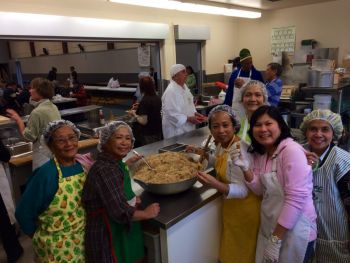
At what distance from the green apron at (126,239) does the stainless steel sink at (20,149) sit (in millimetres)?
1895

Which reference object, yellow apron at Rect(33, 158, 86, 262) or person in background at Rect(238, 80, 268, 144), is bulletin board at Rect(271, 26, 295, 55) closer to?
person in background at Rect(238, 80, 268, 144)

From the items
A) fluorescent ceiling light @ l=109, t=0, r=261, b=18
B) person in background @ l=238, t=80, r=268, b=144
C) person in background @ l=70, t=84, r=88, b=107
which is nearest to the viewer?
person in background @ l=238, t=80, r=268, b=144

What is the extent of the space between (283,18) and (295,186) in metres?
4.59

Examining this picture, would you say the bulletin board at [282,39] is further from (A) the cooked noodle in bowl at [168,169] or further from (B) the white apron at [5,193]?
(B) the white apron at [5,193]

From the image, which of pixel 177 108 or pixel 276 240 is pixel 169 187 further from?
pixel 177 108

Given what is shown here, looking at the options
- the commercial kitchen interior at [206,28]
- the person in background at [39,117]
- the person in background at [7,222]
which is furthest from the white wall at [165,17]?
the person in background at [7,222]

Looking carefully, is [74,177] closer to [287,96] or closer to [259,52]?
[287,96]

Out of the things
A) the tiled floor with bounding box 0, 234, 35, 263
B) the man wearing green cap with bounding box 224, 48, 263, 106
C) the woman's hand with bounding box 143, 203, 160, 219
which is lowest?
the tiled floor with bounding box 0, 234, 35, 263

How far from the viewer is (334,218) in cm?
134

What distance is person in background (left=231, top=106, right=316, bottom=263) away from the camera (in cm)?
116

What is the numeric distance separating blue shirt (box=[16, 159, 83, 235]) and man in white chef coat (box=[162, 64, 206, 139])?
1685 mm

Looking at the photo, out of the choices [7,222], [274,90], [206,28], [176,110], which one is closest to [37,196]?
[7,222]

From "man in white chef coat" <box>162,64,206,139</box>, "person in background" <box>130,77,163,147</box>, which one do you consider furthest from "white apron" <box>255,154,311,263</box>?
"person in background" <box>130,77,163,147</box>

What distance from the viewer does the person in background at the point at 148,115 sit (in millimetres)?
3104
